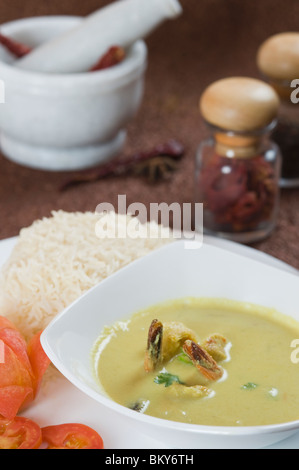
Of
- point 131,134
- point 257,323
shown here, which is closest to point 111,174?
point 131,134

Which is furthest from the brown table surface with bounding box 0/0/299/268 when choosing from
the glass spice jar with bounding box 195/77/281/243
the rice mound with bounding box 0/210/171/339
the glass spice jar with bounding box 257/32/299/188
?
the rice mound with bounding box 0/210/171/339

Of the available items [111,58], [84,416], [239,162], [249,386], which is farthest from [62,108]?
[249,386]

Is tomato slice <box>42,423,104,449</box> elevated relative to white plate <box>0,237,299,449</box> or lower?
elevated

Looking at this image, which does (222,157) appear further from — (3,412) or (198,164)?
(3,412)

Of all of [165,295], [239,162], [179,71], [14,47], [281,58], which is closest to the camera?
[165,295]

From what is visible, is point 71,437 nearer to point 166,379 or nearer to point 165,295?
point 166,379

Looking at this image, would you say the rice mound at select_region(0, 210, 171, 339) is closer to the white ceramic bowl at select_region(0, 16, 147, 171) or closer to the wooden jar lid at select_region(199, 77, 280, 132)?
the wooden jar lid at select_region(199, 77, 280, 132)
